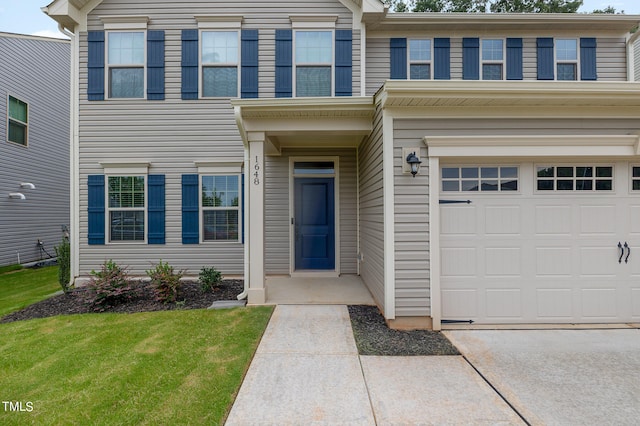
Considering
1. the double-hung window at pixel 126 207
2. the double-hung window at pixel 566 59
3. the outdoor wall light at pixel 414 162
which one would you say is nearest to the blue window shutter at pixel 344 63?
the outdoor wall light at pixel 414 162

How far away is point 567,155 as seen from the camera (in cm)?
383

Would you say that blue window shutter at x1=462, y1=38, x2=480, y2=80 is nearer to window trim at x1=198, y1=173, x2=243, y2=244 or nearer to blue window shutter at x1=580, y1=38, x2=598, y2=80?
blue window shutter at x1=580, y1=38, x2=598, y2=80

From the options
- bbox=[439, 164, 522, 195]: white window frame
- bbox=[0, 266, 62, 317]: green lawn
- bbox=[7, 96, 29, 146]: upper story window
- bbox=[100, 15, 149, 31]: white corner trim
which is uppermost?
bbox=[100, 15, 149, 31]: white corner trim

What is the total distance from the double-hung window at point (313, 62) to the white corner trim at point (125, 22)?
320 cm

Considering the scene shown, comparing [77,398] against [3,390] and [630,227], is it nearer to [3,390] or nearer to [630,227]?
[3,390]

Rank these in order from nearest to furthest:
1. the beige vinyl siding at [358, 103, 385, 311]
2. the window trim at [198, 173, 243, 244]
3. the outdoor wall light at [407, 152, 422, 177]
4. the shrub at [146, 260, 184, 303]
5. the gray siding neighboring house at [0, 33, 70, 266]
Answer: the outdoor wall light at [407, 152, 422, 177] → the beige vinyl siding at [358, 103, 385, 311] → the shrub at [146, 260, 184, 303] → the window trim at [198, 173, 243, 244] → the gray siding neighboring house at [0, 33, 70, 266]

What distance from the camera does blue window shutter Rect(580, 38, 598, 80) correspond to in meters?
6.91

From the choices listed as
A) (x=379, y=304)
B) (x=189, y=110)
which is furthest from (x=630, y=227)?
(x=189, y=110)

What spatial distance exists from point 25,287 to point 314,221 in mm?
6350

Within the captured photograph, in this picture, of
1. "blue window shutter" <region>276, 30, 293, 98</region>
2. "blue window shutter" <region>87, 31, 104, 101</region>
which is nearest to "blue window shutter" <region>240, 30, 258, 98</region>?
"blue window shutter" <region>276, 30, 293, 98</region>

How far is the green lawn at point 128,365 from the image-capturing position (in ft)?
7.63

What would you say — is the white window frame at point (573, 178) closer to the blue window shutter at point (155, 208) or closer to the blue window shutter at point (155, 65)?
the blue window shutter at point (155, 208)

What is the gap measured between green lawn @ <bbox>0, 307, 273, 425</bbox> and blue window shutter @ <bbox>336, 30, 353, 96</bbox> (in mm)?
4612

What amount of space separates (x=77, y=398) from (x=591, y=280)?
5785 mm
